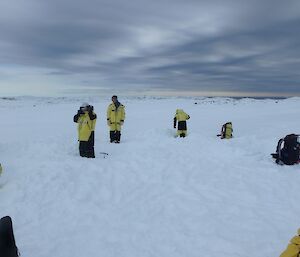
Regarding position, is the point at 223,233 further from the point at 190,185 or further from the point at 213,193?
the point at 190,185

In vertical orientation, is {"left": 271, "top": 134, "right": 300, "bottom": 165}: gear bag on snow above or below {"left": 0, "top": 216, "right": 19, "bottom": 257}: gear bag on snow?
above

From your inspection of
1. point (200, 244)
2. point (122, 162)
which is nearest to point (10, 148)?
point (122, 162)

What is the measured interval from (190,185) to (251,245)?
304cm

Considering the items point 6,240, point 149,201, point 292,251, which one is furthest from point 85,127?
point 292,251

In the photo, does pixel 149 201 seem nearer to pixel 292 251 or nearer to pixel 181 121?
pixel 292 251

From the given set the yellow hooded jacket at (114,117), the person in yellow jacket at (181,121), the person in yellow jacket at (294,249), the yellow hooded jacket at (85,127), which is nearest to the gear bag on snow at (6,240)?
the person in yellow jacket at (294,249)

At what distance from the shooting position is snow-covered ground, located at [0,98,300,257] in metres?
5.64

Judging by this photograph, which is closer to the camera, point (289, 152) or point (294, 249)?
point (294, 249)

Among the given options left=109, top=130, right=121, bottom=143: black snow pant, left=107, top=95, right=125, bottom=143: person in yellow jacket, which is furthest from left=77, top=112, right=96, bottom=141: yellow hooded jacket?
left=109, top=130, right=121, bottom=143: black snow pant

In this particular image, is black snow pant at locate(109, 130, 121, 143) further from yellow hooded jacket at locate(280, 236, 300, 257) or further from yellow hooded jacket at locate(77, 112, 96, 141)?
yellow hooded jacket at locate(280, 236, 300, 257)

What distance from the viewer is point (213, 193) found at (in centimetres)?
803

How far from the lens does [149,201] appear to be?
7.50 meters

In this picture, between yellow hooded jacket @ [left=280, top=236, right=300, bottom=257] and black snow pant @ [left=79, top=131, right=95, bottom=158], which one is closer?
yellow hooded jacket @ [left=280, top=236, right=300, bottom=257]

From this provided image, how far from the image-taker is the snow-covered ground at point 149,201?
564 centimetres
